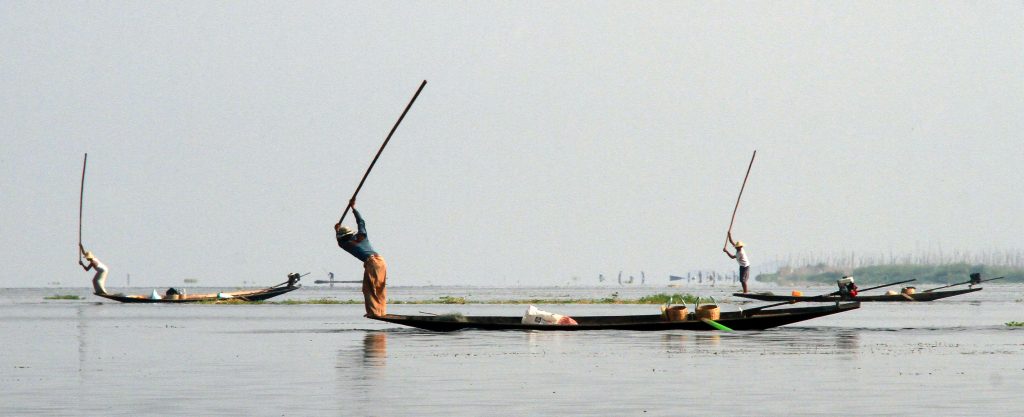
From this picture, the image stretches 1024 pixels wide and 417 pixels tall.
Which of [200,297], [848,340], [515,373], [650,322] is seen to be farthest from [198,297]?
[515,373]

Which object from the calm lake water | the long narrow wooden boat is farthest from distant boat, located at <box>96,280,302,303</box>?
the long narrow wooden boat

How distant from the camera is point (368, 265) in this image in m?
35.1

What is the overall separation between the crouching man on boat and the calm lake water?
2.62ft

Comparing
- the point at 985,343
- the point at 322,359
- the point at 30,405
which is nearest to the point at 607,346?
the point at 322,359

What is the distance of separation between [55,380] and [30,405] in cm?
395

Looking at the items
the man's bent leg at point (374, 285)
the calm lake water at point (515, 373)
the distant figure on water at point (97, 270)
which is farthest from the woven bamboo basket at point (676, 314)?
the distant figure on water at point (97, 270)

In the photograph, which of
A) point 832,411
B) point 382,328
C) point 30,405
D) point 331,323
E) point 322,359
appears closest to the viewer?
point 832,411

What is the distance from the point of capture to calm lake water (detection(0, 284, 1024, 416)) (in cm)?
1638

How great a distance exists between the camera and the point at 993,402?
16.5 meters

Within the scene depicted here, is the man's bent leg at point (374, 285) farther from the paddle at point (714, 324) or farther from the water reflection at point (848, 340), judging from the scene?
the water reflection at point (848, 340)

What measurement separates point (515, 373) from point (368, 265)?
14116 millimetres

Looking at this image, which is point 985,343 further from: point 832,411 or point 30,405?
point 30,405

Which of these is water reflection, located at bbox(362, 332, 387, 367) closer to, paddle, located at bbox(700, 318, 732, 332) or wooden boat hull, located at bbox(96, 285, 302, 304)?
paddle, located at bbox(700, 318, 732, 332)

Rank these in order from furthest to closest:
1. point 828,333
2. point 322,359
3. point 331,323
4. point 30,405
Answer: point 331,323
point 828,333
point 322,359
point 30,405
